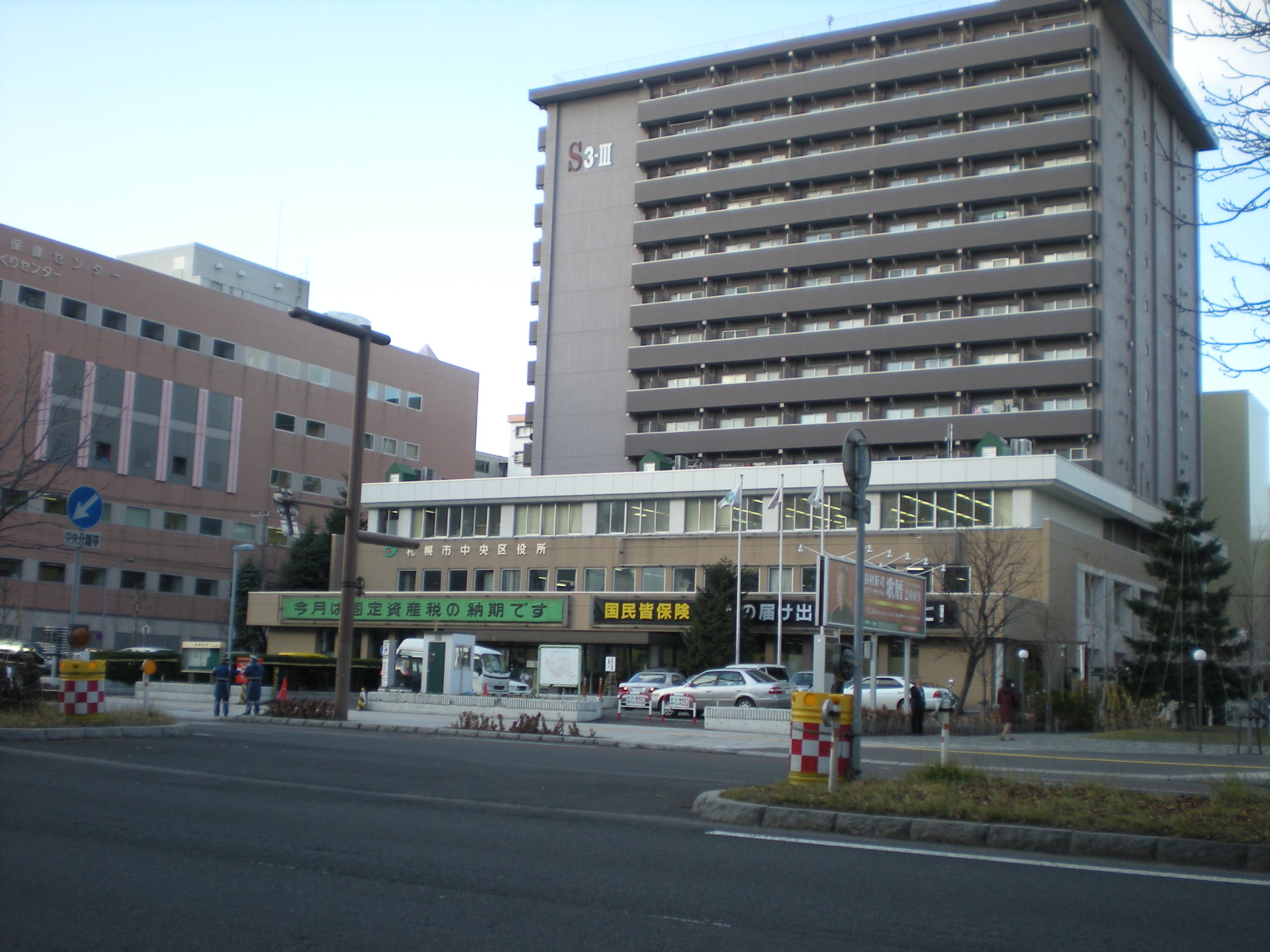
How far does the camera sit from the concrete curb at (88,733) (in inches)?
655

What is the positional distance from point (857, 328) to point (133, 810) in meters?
64.4

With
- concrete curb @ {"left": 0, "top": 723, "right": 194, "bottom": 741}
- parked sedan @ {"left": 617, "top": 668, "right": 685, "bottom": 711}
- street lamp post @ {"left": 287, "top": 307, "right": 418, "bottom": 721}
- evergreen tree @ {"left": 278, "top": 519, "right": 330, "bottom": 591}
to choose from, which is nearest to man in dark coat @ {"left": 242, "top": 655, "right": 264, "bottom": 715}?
street lamp post @ {"left": 287, "top": 307, "right": 418, "bottom": 721}

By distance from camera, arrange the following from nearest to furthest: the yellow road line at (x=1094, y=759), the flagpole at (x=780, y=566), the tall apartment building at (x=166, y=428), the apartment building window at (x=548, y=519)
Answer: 1. the yellow road line at (x=1094, y=759)
2. the flagpole at (x=780, y=566)
3. the apartment building window at (x=548, y=519)
4. the tall apartment building at (x=166, y=428)

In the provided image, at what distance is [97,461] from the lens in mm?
72875

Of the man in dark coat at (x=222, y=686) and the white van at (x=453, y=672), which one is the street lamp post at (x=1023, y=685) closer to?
the white van at (x=453, y=672)

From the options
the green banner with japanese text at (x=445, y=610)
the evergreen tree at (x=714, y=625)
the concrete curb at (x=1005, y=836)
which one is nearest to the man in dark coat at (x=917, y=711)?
the concrete curb at (x=1005, y=836)

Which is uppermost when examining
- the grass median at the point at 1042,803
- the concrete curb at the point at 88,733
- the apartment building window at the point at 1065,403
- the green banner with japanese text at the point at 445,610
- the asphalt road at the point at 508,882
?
the apartment building window at the point at 1065,403

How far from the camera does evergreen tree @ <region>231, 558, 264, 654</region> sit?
250 ft

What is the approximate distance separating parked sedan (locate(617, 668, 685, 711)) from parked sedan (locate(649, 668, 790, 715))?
2.06m

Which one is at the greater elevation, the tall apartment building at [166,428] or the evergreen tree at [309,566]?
the tall apartment building at [166,428]

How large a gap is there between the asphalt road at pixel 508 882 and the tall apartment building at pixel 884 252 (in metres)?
53.4

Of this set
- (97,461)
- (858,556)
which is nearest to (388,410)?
(97,461)

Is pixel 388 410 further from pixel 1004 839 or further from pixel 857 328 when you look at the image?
pixel 1004 839

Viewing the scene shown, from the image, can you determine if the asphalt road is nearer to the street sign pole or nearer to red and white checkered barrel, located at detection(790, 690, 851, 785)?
red and white checkered barrel, located at detection(790, 690, 851, 785)
